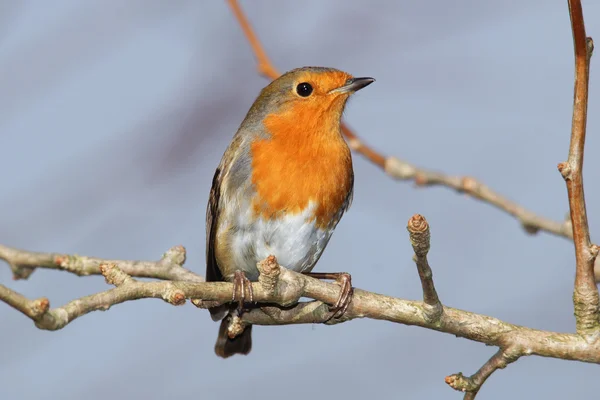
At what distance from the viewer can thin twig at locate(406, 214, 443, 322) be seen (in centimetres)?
265

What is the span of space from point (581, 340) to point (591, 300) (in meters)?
0.19

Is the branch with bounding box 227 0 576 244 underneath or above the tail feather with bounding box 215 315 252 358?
above

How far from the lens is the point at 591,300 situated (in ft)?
10.4

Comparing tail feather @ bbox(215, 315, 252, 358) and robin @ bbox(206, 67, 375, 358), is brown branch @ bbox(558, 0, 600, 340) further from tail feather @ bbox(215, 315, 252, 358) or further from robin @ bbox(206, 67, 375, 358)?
tail feather @ bbox(215, 315, 252, 358)

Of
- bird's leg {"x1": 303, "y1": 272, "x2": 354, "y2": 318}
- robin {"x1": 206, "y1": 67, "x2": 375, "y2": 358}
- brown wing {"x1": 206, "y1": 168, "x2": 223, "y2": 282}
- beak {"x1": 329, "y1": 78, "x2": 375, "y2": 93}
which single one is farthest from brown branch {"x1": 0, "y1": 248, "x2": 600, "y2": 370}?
beak {"x1": 329, "y1": 78, "x2": 375, "y2": 93}

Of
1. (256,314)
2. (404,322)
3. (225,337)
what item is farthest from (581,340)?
(225,337)

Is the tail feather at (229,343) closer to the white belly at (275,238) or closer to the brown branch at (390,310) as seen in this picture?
the white belly at (275,238)

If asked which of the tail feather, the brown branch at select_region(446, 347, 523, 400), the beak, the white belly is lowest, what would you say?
the brown branch at select_region(446, 347, 523, 400)

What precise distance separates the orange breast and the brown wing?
469mm

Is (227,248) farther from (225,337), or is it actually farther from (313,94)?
(313,94)

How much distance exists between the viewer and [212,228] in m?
5.17

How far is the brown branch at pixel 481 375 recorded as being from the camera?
310 cm

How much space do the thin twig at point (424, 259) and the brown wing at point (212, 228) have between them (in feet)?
Answer: 7.07

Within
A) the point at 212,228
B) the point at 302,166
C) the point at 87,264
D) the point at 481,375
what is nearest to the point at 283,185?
the point at 302,166
